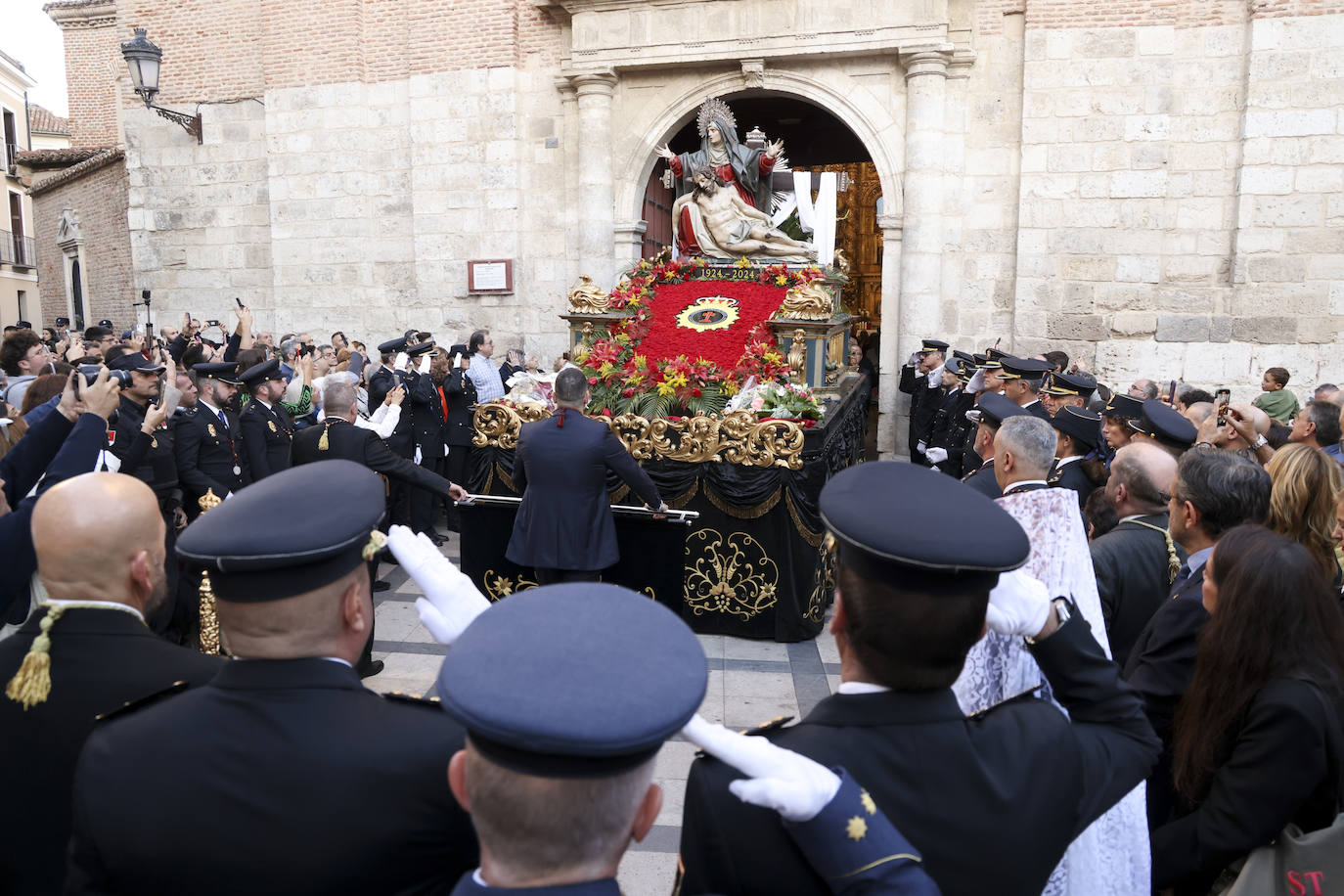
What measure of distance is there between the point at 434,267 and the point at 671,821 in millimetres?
9752

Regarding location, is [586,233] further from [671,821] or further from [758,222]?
[671,821]

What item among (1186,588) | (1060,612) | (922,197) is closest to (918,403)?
(922,197)

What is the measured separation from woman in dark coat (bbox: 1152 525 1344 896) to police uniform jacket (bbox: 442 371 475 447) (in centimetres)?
737

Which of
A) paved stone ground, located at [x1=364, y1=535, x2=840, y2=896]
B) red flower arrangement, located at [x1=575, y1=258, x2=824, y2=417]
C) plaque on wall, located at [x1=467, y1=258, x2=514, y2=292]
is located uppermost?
plaque on wall, located at [x1=467, y1=258, x2=514, y2=292]

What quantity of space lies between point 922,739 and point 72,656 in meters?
1.71

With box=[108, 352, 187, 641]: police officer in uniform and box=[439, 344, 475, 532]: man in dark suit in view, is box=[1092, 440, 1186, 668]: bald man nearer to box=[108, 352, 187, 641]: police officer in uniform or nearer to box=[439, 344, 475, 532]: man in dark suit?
box=[108, 352, 187, 641]: police officer in uniform

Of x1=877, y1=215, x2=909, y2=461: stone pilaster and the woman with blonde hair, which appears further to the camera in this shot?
x1=877, y1=215, x2=909, y2=461: stone pilaster

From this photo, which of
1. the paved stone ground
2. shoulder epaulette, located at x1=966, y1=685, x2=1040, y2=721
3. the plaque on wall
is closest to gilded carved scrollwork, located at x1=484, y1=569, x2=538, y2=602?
the paved stone ground

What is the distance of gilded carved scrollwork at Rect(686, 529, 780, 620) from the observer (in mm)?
5891

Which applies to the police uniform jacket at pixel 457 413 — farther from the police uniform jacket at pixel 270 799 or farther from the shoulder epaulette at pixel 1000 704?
the shoulder epaulette at pixel 1000 704

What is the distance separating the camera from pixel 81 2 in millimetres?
18469

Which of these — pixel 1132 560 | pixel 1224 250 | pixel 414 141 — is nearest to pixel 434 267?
pixel 414 141

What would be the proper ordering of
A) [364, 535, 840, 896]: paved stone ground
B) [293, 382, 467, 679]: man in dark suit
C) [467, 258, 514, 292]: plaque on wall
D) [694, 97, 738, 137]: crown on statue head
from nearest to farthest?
[364, 535, 840, 896]: paved stone ground, [293, 382, 467, 679]: man in dark suit, [694, 97, 738, 137]: crown on statue head, [467, 258, 514, 292]: plaque on wall

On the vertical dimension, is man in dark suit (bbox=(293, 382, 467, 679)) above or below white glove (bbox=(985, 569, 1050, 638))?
below
